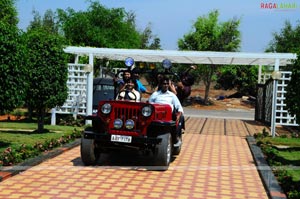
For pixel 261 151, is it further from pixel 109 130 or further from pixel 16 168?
pixel 16 168

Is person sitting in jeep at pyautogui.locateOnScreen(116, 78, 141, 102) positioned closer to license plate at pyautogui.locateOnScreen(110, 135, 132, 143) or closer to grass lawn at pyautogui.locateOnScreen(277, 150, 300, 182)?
license plate at pyautogui.locateOnScreen(110, 135, 132, 143)

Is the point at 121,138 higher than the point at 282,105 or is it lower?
lower

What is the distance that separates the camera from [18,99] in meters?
8.71

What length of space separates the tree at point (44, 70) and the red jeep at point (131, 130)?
400 cm

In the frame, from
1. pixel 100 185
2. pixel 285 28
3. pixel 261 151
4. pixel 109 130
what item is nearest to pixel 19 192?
pixel 100 185

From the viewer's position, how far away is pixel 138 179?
672 centimetres

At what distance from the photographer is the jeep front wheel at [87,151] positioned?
7.47 metres

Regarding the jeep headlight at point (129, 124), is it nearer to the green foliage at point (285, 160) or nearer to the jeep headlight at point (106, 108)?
the jeep headlight at point (106, 108)

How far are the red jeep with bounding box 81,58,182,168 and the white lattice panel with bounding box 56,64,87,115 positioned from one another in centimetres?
783

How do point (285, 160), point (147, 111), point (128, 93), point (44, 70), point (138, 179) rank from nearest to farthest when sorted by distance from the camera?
point (138, 179)
point (147, 111)
point (128, 93)
point (285, 160)
point (44, 70)

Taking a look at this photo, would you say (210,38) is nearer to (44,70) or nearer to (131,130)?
(44,70)

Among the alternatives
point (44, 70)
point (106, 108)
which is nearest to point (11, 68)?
point (106, 108)

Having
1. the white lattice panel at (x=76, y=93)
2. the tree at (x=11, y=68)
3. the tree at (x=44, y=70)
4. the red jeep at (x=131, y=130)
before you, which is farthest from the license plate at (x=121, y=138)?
the white lattice panel at (x=76, y=93)

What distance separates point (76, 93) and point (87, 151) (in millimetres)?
8366
